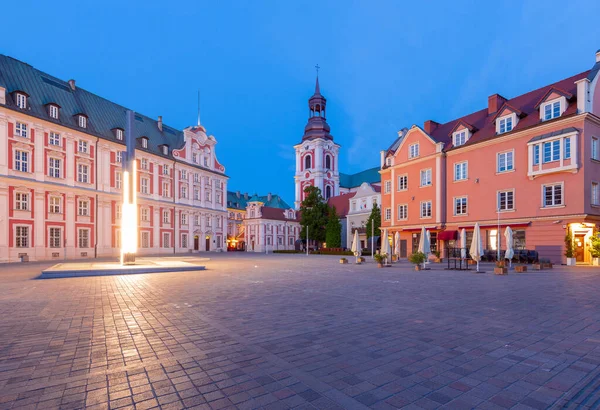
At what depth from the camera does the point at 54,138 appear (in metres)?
39.6

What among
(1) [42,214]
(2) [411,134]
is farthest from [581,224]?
(1) [42,214]

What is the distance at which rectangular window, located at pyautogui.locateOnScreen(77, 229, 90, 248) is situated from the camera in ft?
137

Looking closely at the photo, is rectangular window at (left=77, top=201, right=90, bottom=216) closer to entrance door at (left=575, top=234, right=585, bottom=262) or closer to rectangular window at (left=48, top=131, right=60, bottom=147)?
rectangular window at (left=48, top=131, right=60, bottom=147)

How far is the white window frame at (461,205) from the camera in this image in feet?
114

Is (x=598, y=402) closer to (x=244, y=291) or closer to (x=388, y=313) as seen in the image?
(x=388, y=313)

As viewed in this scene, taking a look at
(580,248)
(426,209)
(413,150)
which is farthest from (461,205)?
(580,248)

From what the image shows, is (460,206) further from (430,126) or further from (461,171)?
(430,126)

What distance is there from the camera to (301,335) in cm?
657

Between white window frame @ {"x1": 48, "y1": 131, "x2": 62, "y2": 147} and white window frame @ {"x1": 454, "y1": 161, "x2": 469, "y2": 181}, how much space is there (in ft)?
154

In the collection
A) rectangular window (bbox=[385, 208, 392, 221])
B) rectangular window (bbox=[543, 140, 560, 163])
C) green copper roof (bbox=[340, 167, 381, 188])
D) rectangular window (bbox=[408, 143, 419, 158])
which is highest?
green copper roof (bbox=[340, 167, 381, 188])

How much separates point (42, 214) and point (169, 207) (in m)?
20.7

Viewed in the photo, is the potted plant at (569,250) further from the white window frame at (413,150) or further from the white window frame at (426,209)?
the white window frame at (413,150)

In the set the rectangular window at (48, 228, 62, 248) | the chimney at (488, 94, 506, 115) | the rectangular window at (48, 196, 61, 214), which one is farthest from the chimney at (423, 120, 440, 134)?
the rectangular window at (48, 228, 62, 248)

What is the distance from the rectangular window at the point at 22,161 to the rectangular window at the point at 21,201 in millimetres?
2746
